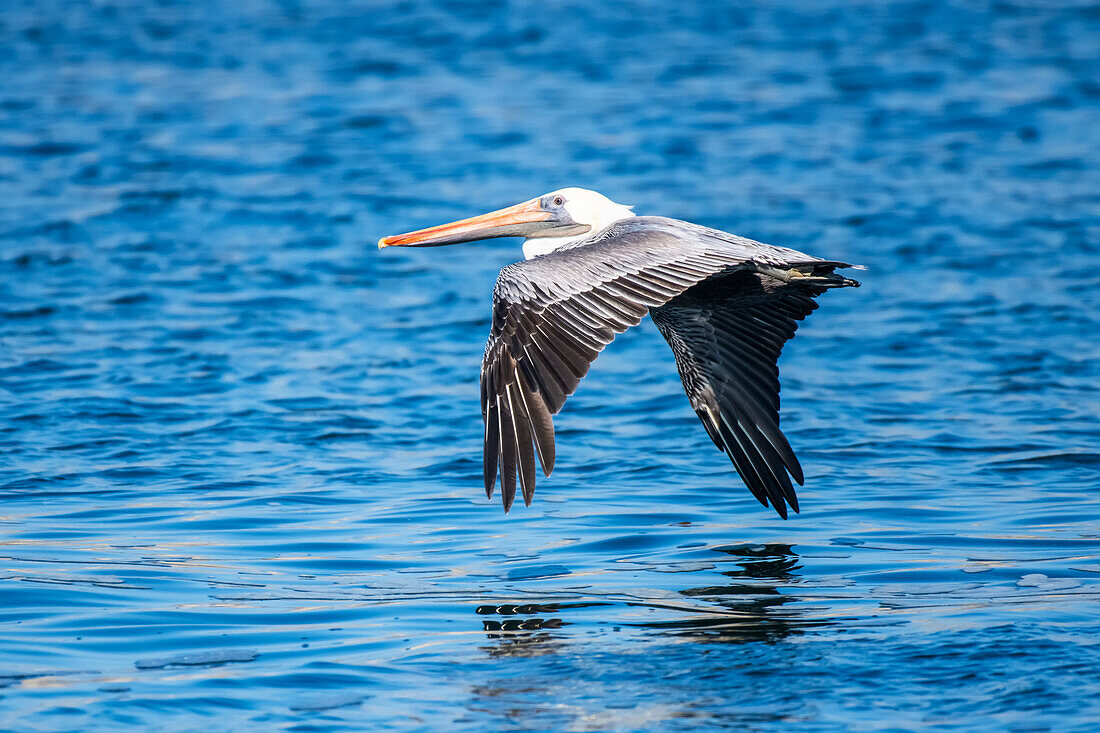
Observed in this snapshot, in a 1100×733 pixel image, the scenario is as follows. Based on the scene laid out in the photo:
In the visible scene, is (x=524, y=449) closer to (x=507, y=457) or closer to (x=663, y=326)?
(x=507, y=457)

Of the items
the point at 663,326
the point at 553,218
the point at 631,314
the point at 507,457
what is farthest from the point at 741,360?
the point at 507,457

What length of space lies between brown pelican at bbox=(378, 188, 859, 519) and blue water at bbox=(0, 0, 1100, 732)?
49 cm

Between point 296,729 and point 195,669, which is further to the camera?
point 195,669

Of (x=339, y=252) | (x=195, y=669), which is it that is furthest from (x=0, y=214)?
(x=195, y=669)

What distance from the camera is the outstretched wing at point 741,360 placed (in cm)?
719

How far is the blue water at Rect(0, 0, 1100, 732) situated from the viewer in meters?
5.00

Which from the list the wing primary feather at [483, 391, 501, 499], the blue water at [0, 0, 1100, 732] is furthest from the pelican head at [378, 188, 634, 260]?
the wing primary feather at [483, 391, 501, 499]

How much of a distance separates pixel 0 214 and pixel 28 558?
8630mm

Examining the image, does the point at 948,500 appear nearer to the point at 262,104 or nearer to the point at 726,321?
the point at 726,321

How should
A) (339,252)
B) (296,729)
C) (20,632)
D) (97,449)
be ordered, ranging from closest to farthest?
(296,729) < (20,632) < (97,449) < (339,252)

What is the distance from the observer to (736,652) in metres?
5.11

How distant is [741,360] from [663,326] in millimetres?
465

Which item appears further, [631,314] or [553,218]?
[553,218]

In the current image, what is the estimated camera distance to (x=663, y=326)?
25.0 ft
